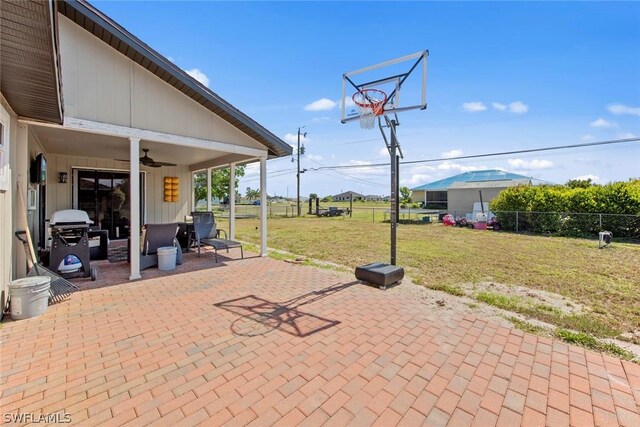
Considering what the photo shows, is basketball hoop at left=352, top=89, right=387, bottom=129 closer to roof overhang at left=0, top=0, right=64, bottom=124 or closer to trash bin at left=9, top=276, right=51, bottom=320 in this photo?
roof overhang at left=0, top=0, right=64, bottom=124

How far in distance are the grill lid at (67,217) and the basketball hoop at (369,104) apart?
23.9ft

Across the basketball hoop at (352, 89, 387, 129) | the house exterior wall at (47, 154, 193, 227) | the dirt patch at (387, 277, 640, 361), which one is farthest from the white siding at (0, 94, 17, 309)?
the basketball hoop at (352, 89, 387, 129)

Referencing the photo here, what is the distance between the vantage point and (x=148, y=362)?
2734 mm

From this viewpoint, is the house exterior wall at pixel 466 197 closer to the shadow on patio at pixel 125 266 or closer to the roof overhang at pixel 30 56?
the shadow on patio at pixel 125 266

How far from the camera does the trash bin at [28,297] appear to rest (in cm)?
359

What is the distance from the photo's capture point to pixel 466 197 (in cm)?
2625

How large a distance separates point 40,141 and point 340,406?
888 cm

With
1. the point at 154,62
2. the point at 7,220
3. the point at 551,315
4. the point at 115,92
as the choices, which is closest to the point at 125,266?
the point at 7,220

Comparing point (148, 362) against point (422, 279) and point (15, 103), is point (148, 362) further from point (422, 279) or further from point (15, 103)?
point (422, 279)

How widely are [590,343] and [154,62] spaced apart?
8069 millimetres

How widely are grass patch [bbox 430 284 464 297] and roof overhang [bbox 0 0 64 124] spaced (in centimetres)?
597

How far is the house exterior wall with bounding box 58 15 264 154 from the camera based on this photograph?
4930 millimetres

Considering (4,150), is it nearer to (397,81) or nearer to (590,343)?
(397,81)

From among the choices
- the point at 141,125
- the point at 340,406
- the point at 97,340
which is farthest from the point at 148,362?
the point at 141,125
